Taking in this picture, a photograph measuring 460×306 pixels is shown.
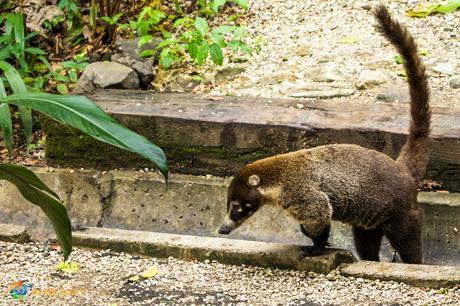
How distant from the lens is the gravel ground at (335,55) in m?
6.62

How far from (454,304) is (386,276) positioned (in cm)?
46

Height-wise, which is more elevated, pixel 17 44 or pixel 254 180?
pixel 17 44

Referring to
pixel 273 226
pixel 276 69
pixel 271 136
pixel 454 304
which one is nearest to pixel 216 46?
pixel 276 69

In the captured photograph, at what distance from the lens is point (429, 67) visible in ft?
22.2

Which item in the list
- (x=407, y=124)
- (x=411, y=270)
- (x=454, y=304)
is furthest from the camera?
(x=407, y=124)

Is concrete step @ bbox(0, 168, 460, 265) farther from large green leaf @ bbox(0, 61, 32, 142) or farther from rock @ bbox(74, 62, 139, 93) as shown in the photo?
rock @ bbox(74, 62, 139, 93)

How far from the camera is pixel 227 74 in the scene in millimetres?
7160

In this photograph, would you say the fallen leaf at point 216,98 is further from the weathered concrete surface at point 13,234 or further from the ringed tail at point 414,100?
the weathered concrete surface at point 13,234

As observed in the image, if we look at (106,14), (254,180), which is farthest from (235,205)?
(106,14)

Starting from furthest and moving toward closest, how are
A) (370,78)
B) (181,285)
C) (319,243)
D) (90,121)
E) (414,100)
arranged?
(370,78)
(414,100)
(319,243)
(181,285)
(90,121)

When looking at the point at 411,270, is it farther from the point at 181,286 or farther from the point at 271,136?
the point at 271,136

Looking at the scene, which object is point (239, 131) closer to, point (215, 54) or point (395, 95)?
point (215, 54)

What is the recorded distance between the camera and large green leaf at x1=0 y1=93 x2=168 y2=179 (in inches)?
103

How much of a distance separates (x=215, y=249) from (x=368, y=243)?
1027 millimetres
